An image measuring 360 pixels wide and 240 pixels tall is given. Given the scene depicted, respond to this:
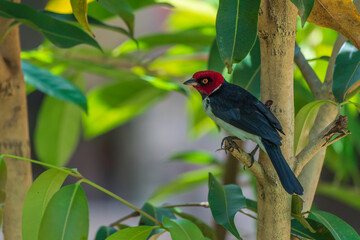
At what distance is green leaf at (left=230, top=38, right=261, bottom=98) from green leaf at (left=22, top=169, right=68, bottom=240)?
316 mm

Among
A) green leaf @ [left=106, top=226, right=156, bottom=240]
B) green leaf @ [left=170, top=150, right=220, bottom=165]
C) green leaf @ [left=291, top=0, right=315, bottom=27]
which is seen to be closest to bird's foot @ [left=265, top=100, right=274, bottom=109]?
green leaf @ [left=291, top=0, right=315, bottom=27]

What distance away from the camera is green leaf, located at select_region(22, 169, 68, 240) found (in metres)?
0.67

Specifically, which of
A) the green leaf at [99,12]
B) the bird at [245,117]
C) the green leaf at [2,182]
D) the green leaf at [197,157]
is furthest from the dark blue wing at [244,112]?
the green leaf at [197,157]

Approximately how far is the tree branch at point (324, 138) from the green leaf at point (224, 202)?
0.10 metres

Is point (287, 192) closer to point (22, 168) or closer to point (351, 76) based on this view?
point (351, 76)

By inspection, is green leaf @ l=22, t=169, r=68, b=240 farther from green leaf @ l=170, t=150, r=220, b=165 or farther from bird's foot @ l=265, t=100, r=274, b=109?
green leaf @ l=170, t=150, r=220, b=165

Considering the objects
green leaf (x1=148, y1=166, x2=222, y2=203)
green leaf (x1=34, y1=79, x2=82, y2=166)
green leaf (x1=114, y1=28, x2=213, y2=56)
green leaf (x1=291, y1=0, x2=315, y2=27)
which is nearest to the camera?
green leaf (x1=291, y1=0, x2=315, y2=27)

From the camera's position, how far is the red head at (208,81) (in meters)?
0.81

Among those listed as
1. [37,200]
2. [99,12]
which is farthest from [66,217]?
[99,12]

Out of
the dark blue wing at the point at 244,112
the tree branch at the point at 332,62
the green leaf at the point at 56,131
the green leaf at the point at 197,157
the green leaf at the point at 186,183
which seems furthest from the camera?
the green leaf at the point at 186,183

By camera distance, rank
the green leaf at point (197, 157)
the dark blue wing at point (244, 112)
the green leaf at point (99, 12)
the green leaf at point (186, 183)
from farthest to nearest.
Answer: the green leaf at point (186, 183)
the green leaf at point (197, 157)
the green leaf at point (99, 12)
the dark blue wing at point (244, 112)

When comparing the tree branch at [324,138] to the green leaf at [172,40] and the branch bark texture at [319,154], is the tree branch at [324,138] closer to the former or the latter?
the branch bark texture at [319,154]

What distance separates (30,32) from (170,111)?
1.31 metres

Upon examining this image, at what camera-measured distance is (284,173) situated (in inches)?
24.0
